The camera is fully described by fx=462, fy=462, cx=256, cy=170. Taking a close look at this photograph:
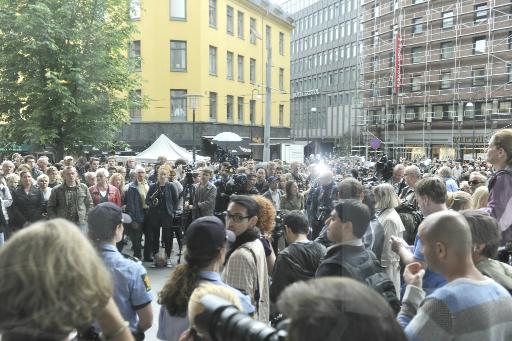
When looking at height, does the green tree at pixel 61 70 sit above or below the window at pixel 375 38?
below

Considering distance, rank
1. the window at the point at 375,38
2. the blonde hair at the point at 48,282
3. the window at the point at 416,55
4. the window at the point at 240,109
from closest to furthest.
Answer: the blonde hair at the point at 48,282, the window at the point at 240,109, the window at the point at 416,55, the window at the point at 375,38

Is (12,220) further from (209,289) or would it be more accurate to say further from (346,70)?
(346,70)

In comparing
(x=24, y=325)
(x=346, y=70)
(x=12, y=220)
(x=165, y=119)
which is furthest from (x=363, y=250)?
(x=346, y=70)

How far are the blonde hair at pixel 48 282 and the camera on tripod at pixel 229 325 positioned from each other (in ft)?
1.28

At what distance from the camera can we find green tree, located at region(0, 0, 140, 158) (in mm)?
15570

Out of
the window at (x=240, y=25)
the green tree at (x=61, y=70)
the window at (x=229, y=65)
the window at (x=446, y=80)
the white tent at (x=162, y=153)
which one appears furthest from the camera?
the window at (x=446, y=80)

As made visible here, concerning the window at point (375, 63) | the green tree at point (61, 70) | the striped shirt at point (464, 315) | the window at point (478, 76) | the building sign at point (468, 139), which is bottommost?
the striped shirt at point (464, 315)

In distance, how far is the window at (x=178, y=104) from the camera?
1246 inches

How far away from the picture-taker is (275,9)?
37.6 meters

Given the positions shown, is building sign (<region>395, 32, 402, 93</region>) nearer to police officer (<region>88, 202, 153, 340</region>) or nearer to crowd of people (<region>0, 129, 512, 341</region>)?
crowd of people (<region>0, 129, 512, 341</region>)

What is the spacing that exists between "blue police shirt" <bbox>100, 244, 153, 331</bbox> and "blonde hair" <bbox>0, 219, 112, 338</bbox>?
127cm

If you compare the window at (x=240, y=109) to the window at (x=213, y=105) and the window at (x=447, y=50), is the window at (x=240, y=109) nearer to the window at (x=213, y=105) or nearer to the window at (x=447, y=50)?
the window at (x=213, y=105)

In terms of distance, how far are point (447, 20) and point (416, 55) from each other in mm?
3931

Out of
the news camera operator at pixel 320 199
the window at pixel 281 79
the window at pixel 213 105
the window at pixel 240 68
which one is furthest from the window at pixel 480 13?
the news camera operator at pixel 320 199
